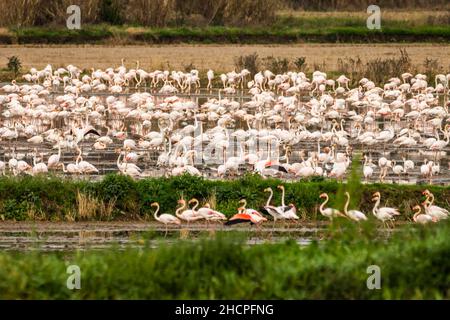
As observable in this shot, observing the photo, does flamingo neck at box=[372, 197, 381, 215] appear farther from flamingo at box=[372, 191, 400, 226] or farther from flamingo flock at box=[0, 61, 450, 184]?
flamingo flock at box=[0, 61, 450, 184]

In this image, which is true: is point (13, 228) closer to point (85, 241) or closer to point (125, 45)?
point (85, 241)

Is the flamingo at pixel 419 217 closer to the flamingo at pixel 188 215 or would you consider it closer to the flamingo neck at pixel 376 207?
the flamingo neck at pixel 376 207

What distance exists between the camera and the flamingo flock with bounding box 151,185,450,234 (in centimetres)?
1590

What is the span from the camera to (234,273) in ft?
32.3

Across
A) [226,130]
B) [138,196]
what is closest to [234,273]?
[138,196]

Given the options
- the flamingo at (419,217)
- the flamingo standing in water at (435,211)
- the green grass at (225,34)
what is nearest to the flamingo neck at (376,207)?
the flamingo at (419,217)

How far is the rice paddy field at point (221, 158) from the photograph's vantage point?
995cm

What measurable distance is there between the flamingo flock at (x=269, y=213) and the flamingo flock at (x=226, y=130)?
66.4 inches

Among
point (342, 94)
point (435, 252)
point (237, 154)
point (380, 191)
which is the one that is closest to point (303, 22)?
point (342, 94)

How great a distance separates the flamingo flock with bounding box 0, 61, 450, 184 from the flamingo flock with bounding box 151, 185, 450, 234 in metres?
1.69

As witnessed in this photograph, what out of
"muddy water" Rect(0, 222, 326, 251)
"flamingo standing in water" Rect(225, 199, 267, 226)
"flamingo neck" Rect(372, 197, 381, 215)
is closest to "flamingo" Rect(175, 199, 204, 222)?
"muddy water" Rect(0, 222, 326, 251)

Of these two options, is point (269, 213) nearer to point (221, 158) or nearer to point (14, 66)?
point (221, 158)

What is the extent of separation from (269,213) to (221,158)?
16.3 feet
